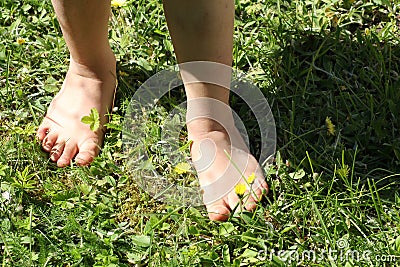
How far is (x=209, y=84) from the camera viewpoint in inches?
77.6

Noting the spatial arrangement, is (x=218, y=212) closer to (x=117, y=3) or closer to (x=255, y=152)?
(x=255, y=152)

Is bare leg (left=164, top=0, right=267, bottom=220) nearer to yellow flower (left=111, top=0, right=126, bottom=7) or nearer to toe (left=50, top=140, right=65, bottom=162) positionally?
toe (left=50, top=140, right=65, bottom=162)

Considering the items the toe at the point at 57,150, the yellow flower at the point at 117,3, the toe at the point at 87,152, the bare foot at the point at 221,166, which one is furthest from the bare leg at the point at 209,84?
the yellow flower at the point at 117,3

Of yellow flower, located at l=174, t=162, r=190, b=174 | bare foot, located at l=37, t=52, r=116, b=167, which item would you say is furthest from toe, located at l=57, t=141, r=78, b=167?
yellow flower, located at l=174, t=162, r=190, b=174

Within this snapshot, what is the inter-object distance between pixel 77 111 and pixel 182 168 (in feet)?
1.42

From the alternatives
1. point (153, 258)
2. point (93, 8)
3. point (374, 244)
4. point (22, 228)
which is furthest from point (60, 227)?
point (374, 244)

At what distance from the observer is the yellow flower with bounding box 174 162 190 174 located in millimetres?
2143

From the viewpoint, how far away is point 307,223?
198 cm

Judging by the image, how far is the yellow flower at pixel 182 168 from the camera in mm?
2143

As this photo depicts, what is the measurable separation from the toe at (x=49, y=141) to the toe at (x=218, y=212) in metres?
0.60

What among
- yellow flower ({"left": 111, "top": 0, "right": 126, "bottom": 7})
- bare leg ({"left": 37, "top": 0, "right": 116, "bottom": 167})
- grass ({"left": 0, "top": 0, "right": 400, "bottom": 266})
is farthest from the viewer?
yellow flower ({"left": 111, "top": 0, "right": 126, "bottom": 7})

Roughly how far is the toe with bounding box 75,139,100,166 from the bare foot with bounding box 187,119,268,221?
33 cm
